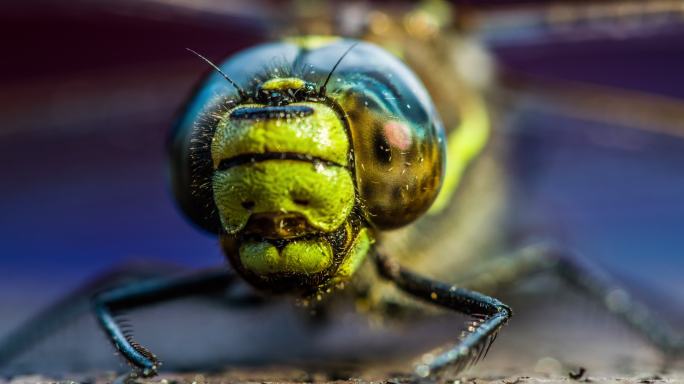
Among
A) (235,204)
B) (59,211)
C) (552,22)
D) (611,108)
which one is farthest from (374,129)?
(59,211)

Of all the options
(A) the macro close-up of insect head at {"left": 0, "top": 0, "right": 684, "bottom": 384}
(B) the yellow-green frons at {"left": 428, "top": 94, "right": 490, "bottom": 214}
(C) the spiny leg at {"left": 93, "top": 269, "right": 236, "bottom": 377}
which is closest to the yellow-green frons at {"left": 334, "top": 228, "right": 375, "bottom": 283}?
(A) the macro close-up of insect head at {"left": 0, "top": 0, "right": 684, "bottom": 384}

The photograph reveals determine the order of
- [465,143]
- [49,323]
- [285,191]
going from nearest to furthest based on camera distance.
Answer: [285,191]
[49,323]
[465,143]

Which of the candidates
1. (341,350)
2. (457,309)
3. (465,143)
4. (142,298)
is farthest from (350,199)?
(465,143)

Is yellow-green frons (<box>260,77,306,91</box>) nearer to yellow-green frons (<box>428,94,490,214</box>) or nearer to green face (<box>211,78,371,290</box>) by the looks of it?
green face (<box>211,78,371,290</box>)

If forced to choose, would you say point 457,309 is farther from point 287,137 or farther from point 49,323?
point 49,323

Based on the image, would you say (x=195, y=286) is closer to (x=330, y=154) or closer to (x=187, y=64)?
(x=330, y=154)

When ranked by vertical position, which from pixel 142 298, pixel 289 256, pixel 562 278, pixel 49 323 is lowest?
pixel 49 323
